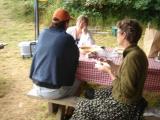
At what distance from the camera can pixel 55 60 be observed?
147 inches

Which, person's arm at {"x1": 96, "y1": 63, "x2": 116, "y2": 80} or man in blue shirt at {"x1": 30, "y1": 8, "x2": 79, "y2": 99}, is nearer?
person's arm at {"x1": 96, "y1": 63, "x2": 116, "y2": 80}

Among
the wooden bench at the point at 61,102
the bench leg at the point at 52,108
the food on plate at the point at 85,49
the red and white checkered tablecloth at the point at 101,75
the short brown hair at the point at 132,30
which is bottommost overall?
the bench leg at the point at 52,108

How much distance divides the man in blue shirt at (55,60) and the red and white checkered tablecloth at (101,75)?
142 millimetres

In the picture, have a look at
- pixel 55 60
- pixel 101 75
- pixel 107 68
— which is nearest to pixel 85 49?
pixel 101 75

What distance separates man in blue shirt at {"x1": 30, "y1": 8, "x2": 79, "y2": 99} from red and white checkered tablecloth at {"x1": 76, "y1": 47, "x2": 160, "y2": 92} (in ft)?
0.47

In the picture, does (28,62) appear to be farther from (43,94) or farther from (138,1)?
(138,1)

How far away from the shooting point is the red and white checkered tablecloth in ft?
12.6

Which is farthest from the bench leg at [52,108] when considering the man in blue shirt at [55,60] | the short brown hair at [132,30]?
the short brown hair at [132,30]

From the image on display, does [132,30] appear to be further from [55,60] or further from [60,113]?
[60,113]

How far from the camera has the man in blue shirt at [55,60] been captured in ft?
12.3

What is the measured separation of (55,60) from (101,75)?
0.60m

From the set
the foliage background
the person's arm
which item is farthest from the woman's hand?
the foliage background

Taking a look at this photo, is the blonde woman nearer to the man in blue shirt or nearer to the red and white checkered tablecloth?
the red and white checkered tablecloth

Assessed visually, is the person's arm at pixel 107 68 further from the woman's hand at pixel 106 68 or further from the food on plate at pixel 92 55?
the food on plate at pixel 92 55
